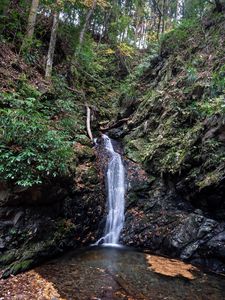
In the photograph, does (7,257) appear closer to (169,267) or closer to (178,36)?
(169,267)

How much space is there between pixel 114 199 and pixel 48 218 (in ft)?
9.66

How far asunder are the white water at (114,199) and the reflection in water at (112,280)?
1.31 m

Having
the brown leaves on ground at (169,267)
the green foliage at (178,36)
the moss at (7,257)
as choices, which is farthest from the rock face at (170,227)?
the green foliage at (178,36)

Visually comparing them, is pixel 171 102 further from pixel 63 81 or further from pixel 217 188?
pixel 63 81

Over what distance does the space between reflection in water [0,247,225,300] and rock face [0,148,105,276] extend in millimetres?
433

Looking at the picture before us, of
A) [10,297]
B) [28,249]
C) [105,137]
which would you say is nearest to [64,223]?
[28,249]

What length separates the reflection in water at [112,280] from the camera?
5219mm

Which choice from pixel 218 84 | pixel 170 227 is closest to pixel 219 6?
pixel 218 84

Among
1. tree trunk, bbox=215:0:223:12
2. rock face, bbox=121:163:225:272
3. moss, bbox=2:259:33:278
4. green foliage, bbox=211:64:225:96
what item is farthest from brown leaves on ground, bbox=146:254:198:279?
tree trunk, bbox=215:0:223:12

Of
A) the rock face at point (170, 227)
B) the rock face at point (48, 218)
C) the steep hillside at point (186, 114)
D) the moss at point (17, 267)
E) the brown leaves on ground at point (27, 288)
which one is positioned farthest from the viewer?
the steep hillside at point (186, 114)

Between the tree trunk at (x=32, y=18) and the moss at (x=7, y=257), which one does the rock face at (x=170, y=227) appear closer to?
the moss at (x=7, y=257)

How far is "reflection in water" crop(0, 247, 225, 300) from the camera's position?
522 cm

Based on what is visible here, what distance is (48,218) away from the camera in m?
7.20

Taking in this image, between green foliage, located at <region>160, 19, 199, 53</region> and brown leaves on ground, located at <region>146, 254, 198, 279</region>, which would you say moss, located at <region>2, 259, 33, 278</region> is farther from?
green foliage, located at <region>160, 19, 199, 53</region>
